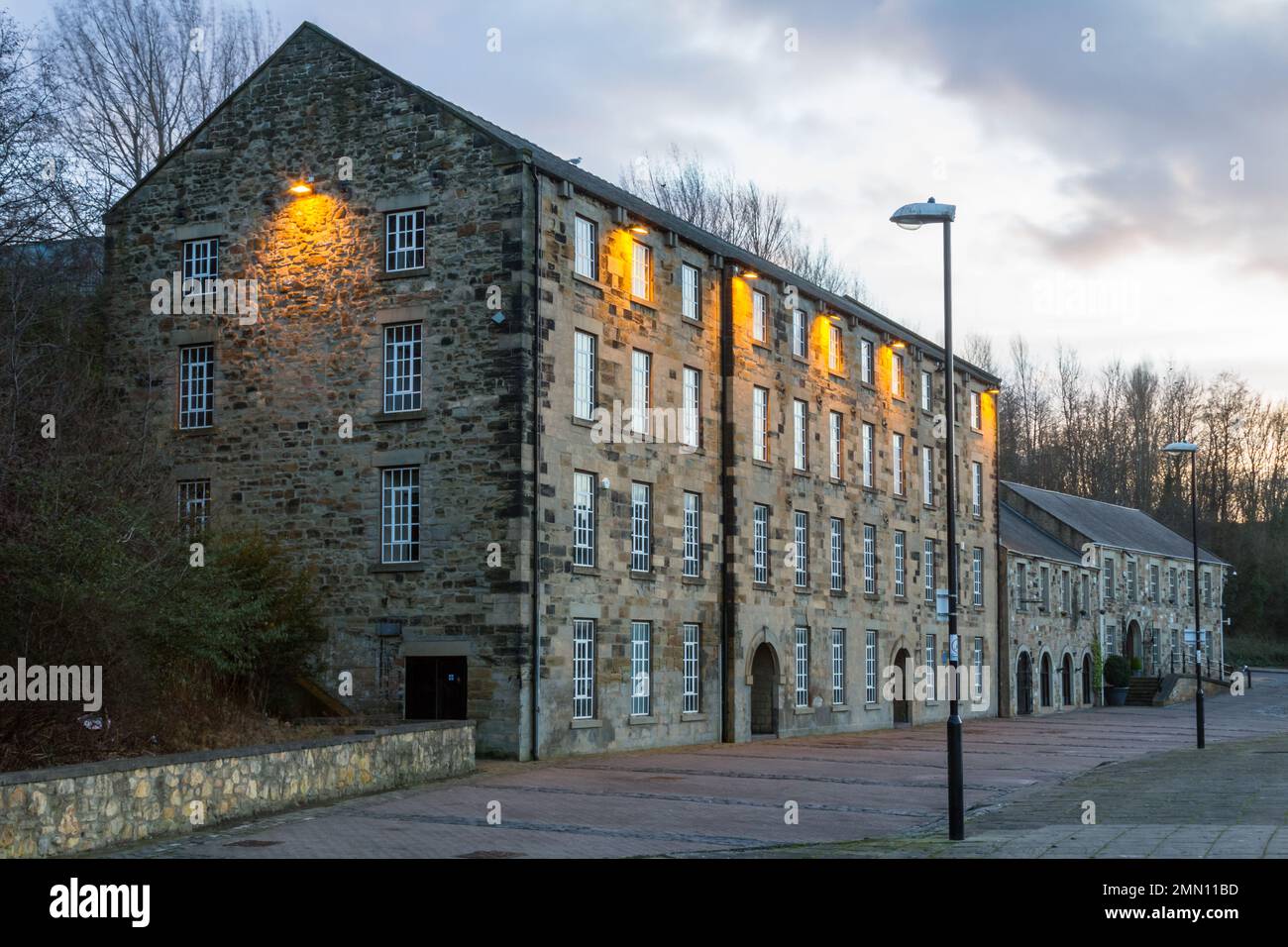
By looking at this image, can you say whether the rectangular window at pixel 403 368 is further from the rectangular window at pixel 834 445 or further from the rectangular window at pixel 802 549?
the rectangular window at pixel 834 445

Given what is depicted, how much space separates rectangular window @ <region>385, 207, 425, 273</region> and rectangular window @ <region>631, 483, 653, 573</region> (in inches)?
243

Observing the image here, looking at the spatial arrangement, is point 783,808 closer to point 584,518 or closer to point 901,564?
point 584,518

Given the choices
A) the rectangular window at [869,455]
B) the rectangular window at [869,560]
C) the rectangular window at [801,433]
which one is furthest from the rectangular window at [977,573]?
the rectangular window at [801,433]

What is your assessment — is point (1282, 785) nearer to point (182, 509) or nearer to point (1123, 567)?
point (182, 509)

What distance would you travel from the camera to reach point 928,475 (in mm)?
43812

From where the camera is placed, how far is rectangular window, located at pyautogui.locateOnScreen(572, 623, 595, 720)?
26.4 metres

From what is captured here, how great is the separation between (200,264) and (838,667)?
18521 millimetres

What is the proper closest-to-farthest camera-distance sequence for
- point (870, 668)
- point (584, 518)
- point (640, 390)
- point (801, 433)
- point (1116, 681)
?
point (584, 518)
point (640, 390)
point (801, 433)
point (870, 668)
point (1116, 681)

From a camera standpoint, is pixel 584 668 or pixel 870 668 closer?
pixel 584 668

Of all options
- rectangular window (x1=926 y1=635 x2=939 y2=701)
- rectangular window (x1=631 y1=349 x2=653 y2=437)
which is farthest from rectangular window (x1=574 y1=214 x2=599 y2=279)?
rectangular window (x1=926 y1=635 x2=939 y2=701)

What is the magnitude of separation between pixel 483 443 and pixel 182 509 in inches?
265

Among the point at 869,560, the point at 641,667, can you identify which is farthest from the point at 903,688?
the point at 641,667
